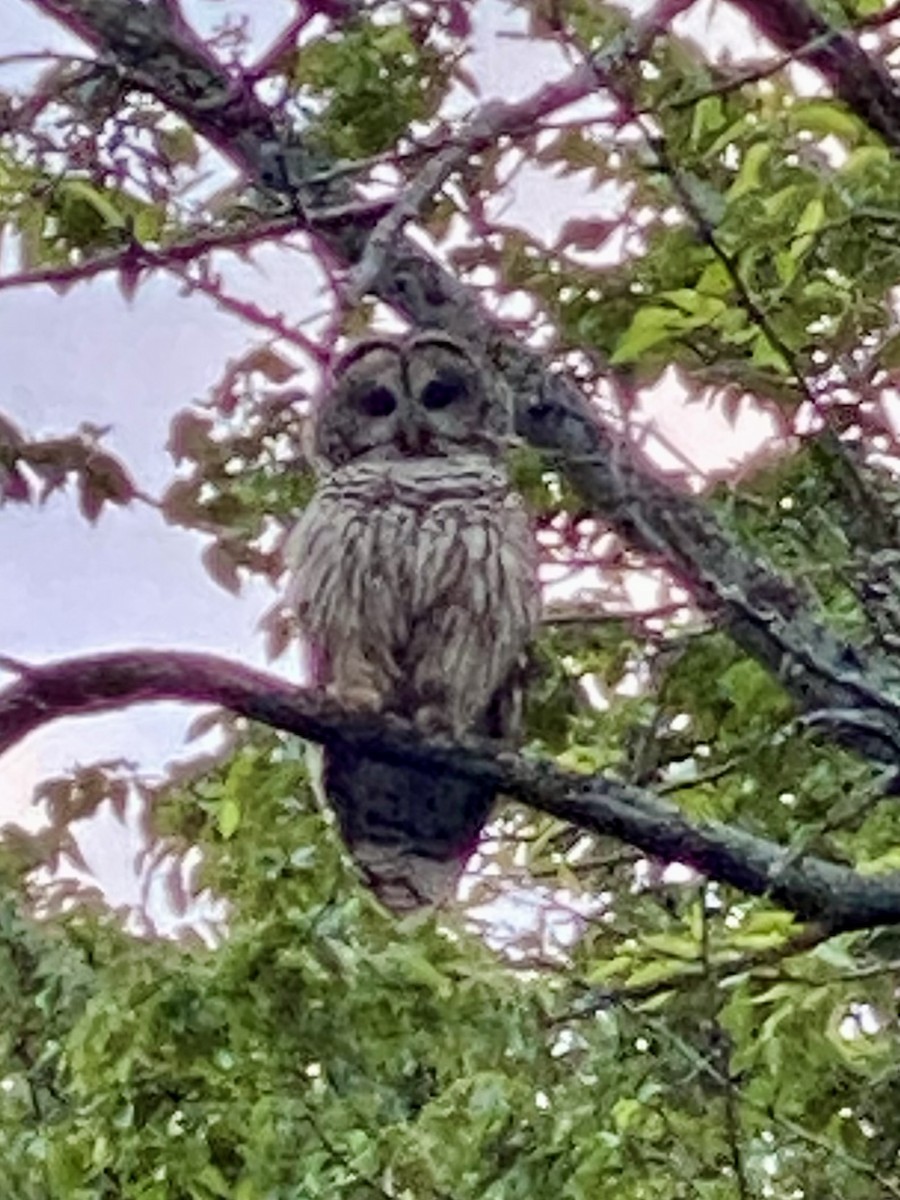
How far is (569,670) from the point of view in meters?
3.16

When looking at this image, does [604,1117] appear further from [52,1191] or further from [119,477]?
[119,477]

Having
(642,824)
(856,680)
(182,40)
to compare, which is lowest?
(642,824)

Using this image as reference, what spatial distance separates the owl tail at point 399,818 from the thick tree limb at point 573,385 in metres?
0.28

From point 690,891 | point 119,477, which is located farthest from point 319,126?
point 690,891

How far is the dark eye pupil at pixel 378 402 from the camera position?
88.5 inches

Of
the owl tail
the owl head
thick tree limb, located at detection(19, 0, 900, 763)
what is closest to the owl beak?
the owl head

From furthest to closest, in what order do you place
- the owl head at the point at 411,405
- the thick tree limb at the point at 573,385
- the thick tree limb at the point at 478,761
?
1. the owl head at the point at 411,405
2. the thick tree limb at the point at 573,385
3. the thick tree limb at the point at 478,761

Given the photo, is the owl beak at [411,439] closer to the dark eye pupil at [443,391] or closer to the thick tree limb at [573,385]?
the dark eye pupil at [443,391]

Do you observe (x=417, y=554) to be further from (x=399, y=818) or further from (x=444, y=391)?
(x=399, y=818)

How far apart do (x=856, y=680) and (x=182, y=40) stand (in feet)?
3.53

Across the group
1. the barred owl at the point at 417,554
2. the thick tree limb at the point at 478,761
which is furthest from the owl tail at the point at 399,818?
the thick tree limb at the point at 478,761

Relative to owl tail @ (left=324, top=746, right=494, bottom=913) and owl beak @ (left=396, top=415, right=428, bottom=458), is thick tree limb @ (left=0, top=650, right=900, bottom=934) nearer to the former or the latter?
owl tail @ (left=324, top=746, right=494, bottom=913)

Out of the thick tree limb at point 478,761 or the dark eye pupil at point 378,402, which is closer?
the thick tree limb at point 478,761

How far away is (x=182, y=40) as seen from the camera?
266 cm
